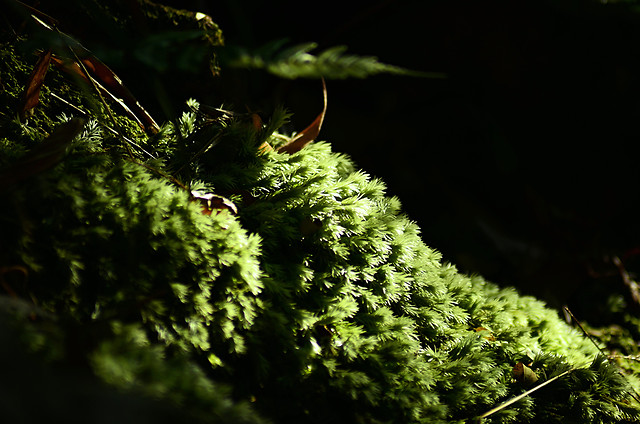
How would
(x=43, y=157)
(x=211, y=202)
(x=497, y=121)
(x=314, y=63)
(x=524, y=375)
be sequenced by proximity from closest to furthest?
(x=314, y=63) < (x=43, y=157) < (x=211, y=202) < (x=524, y=375) < (x=497, y=121)

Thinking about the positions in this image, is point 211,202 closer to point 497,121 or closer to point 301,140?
point 301,140

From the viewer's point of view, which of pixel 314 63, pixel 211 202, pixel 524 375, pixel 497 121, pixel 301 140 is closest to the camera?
pixel 314 63

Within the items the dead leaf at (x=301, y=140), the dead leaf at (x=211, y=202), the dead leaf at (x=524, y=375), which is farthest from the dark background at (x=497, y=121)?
the dead leaf at (x=211, y=202)

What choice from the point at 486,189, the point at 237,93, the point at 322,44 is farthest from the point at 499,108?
the point at 237,93

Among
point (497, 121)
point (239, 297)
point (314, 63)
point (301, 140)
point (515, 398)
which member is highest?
point (497, 121)

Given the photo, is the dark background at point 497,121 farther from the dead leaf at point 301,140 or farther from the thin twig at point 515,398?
the thin twig at point 515,398

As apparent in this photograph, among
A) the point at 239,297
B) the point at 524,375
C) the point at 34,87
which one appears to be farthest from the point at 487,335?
the point at 34,87

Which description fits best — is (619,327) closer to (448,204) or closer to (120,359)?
(448,204)

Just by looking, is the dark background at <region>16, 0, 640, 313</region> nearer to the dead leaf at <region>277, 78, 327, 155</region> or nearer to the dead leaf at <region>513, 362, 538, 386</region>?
the dead leaf at <region>277, 78, 327, 155</region>
